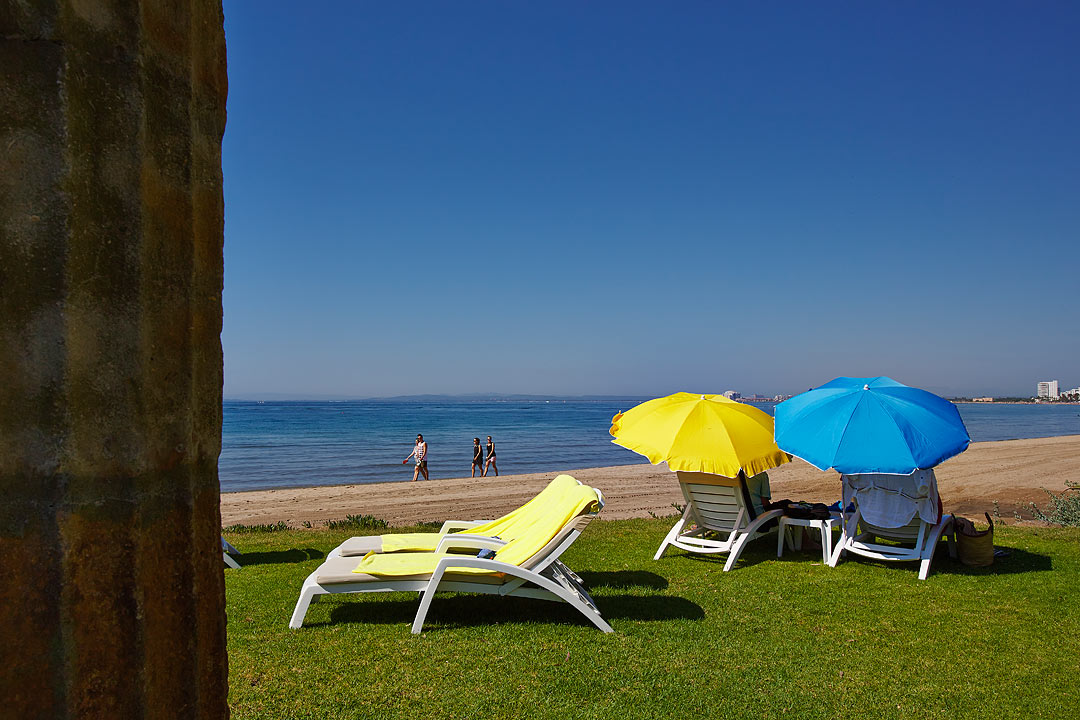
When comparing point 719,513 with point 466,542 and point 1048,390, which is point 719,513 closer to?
point 466,542

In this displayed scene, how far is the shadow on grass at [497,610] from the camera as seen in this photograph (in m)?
5.79

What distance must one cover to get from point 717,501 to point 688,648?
10.6ft

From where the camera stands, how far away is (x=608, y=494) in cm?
1816

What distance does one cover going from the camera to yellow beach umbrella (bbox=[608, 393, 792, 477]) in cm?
759

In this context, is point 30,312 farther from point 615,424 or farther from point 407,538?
point 615,424

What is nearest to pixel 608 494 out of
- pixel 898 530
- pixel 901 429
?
pixel 898 530

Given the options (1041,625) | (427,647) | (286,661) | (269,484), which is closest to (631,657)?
(427,647)

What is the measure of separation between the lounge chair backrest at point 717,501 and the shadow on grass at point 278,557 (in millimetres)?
4378

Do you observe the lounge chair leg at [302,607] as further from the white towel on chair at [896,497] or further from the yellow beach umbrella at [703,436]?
the white towel on chair at [896,497]

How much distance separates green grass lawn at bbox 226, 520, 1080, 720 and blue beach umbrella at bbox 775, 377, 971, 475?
3.95 ft

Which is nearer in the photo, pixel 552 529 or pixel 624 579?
pixel 552 529

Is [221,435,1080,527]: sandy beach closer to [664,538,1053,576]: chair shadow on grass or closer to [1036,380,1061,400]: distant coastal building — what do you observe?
[664,538,1053,576]: chair shadow on grass

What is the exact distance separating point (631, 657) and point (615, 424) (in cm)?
387

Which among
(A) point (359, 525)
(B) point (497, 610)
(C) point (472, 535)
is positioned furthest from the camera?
(A) point (359, 525)
